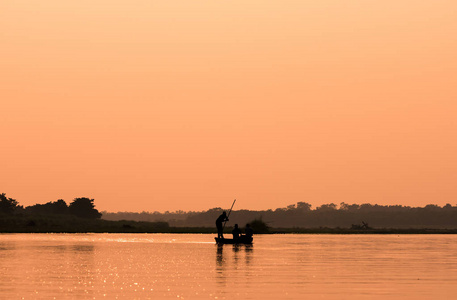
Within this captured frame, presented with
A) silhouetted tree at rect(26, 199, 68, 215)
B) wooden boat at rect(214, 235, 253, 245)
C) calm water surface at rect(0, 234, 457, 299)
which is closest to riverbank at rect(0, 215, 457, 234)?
silhouetted tree at rect(26, 199, 68, 215)

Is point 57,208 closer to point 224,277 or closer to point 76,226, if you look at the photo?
point 76,226

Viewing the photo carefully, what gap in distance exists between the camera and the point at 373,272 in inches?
1449

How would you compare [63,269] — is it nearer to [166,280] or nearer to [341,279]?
[166,280]

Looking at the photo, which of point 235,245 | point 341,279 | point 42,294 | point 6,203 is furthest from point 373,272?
point 6,203

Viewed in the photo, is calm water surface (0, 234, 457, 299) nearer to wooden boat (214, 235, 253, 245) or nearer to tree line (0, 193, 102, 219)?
wooden boat (214, 235, 253, 245)

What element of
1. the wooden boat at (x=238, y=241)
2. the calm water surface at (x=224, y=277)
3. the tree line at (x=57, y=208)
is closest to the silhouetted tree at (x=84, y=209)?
the tree line at (x=57, y=208)

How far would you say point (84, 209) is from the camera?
511 ft

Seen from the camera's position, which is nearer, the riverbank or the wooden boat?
the wooden boat

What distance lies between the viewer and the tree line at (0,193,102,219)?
149625 mm

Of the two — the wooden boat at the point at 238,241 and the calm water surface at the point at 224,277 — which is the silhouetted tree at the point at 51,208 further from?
the calm water surface at the point at 224,277

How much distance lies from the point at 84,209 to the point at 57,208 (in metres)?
8.47

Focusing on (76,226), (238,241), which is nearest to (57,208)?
(76,226)

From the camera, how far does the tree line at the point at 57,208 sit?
491 ft

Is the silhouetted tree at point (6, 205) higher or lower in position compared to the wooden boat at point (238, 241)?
higher
